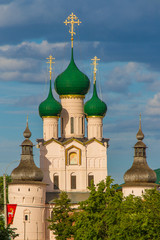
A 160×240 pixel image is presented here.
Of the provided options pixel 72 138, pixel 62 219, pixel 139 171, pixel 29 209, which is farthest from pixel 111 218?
pixel 72 138

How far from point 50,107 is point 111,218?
24.3m

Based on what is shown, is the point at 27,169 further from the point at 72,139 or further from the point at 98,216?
the point at 98,216

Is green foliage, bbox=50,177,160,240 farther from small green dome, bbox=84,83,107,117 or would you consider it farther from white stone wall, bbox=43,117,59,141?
small green dome, bbox=84,83,107,117

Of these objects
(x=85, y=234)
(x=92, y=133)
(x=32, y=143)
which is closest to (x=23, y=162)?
(x=32, y=143)

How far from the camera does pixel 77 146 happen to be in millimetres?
89250

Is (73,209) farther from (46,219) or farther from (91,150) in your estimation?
(91,150)

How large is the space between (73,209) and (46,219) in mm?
4471

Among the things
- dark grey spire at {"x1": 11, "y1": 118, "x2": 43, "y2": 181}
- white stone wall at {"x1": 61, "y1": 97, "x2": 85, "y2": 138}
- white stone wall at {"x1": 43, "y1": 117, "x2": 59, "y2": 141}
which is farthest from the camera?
white stone wall at {"x1": 61, "y1": 97, "x2": 85, "y2": 138}

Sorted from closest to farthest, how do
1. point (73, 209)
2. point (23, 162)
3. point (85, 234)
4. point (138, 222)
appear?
point (138, 222) → point (85, 234) → point (73, 209) → point (23, 162)

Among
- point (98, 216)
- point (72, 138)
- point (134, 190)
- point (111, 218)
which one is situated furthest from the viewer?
point (72, 138)

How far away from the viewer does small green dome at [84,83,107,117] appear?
292ft

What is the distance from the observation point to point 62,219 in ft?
261

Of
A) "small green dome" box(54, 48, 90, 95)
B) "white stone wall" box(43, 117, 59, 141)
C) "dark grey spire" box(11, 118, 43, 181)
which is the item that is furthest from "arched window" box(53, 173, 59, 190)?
"small green dome" box(54, 48, 90, 95)

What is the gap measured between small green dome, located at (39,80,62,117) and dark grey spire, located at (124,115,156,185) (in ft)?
26.4
